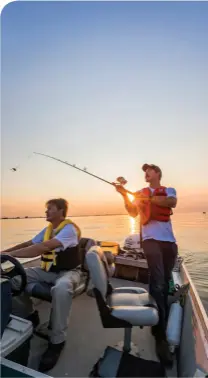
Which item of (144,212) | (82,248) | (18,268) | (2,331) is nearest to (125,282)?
(82,248)

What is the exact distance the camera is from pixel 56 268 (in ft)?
11.3

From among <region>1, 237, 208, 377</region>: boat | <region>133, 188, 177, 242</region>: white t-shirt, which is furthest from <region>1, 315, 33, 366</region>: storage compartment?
<region>133, 188, 177, 242</region>: white t-shirt

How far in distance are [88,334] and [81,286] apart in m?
0.56

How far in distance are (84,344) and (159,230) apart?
1509 mm

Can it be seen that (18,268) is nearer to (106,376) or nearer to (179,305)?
(106,376)

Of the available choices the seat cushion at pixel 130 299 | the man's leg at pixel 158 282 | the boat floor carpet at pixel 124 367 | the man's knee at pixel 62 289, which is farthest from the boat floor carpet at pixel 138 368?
the man's knee at pixel 62 289

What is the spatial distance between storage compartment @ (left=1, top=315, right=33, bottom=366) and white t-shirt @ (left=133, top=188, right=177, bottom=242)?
167 cm

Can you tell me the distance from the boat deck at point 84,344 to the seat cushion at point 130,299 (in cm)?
53

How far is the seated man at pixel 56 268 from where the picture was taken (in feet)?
9.30

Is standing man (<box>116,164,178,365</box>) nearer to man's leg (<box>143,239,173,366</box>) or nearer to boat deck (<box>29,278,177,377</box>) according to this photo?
man's leg (<box>143,239,173,366</box>)

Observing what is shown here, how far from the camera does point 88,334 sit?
341 centimetres

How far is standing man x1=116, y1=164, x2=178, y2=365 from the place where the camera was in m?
3.20

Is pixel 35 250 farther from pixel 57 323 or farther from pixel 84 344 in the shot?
pixel 84 344

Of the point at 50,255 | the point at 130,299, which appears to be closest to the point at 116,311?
the point at 130,299
